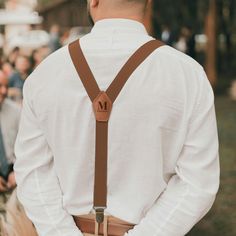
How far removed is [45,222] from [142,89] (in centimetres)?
43

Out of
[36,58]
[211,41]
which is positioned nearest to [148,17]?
[36,58]

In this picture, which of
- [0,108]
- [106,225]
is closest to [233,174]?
[0,108]

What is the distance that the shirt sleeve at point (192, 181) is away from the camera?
126cm

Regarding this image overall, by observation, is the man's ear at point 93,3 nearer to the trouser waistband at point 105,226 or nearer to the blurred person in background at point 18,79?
the trouser waistband at point 105,226

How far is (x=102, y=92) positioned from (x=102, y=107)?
0.11ft

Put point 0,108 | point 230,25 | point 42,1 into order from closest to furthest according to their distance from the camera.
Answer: point 0,108
point 230,25
point 42,1

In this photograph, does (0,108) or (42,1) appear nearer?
(0,108)

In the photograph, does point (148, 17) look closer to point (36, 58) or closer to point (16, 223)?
point (36, 58)

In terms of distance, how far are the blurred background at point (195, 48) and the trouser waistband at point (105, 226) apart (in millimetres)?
2834

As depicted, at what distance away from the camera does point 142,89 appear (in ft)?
4.07

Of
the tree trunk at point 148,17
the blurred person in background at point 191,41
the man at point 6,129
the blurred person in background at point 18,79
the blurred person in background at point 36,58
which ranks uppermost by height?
the tree trunk at point 148,17

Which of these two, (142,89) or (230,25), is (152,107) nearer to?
(142,89)

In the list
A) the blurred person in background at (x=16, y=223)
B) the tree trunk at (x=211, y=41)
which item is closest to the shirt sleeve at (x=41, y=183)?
the blurred person in background at (x=16, y=223)

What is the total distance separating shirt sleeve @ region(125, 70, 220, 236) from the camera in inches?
49.5
